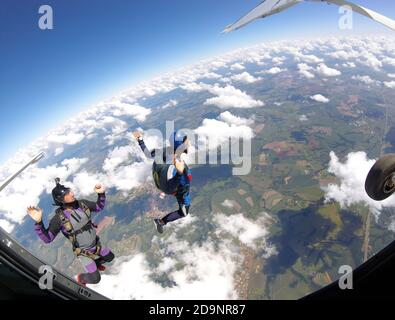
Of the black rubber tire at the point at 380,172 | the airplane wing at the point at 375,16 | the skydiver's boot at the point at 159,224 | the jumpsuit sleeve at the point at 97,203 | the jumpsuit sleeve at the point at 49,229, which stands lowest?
the skydiver's boot at the point at 159,224

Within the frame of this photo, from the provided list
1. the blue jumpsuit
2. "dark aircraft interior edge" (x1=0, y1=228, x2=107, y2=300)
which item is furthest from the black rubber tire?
"dark aircraft interior edge" (x1=0, y1=228, x2=107, y2=300)

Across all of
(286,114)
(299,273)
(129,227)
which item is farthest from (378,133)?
(129,227)

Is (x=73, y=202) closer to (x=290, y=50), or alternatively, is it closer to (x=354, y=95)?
(x=354, y=95)

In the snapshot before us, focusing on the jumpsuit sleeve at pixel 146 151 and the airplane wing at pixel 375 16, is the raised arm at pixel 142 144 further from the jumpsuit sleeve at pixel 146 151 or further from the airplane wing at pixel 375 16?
the airplane wing at pixel 375 16

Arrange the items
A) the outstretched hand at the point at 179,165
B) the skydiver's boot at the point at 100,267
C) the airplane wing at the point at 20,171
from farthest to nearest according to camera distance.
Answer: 1. the skydiver's boot at the point at 100,267
2. the outstretched hand at the point at 179,165
3. the airplane wing at the point at 20,171

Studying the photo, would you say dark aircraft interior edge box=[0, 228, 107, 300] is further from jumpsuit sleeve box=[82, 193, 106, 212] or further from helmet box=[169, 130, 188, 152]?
helmet box=[169, 130, 188, 152]

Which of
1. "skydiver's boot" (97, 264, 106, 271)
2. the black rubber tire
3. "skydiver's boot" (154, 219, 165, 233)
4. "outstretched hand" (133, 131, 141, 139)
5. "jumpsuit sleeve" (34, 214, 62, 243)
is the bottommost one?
"skydiver's boot" (97, 264, 106, 271)

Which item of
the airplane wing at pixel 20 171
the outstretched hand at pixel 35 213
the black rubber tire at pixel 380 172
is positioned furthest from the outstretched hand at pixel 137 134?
the black rubber tire at pixel 380 172
